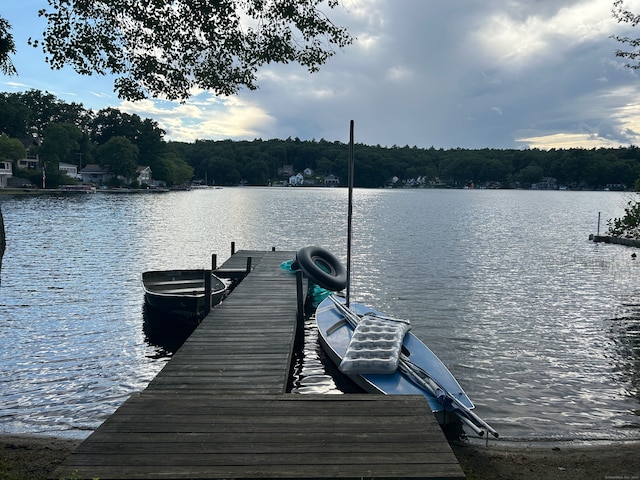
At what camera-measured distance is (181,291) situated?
18.0m

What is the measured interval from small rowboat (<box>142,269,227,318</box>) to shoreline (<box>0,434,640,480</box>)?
692 centimetres

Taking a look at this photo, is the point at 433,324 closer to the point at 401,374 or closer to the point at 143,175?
the point at 401,374

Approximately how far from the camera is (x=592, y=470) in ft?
25.7

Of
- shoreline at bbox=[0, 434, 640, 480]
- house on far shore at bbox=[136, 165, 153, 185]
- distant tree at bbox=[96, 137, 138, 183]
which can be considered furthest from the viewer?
house on far shore at bbox=[136, 165, 153, 185]

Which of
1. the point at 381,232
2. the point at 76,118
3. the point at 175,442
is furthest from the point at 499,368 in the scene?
the point at 76,118

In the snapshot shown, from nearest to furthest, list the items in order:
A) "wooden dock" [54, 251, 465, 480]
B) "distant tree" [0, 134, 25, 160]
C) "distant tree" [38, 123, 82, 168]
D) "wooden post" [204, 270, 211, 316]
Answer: "wooden dock" [54, 251, 465, 480]
"wooden post" [204, 270, 211, 316]
"distant tree" [0, 134, 25, 160]
"distant tree" [38, 123, 82, 168]

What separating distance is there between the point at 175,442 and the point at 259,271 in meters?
15.7

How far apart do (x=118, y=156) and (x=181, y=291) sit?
129497 millimetres

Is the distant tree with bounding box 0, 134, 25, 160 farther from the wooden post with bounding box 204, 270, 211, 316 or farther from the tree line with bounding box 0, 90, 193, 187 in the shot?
the wooden post with bounding box 204, 270, 211, 316

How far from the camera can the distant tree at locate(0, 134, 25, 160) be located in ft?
328

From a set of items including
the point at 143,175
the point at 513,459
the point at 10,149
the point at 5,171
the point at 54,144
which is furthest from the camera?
the point at 143,175

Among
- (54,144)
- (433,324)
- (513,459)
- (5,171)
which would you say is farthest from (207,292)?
(54,144)

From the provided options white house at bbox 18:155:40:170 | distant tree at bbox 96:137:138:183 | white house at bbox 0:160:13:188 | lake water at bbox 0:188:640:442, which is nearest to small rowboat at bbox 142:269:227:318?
lake water at bbox 0:188:640:442

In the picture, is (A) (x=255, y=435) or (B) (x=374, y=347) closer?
(A) (x=255, y=435)
